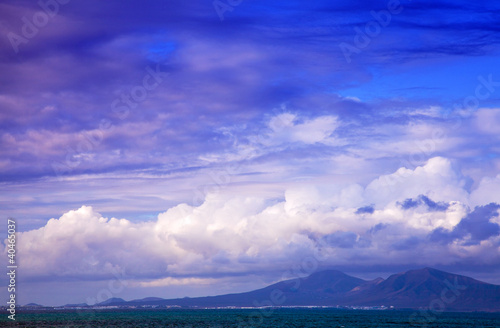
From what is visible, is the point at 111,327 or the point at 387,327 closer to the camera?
the point at 111,327

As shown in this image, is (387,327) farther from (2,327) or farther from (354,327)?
(2,327)

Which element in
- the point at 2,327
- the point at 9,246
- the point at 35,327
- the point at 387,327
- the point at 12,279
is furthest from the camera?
the point at 387,327

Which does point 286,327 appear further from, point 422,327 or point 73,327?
point 73,327

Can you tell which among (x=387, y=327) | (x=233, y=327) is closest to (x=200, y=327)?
(x=233, y=327)

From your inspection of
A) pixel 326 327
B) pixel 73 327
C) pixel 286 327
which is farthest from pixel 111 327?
pixel 326 327

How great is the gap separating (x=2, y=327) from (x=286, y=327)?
3584 inches

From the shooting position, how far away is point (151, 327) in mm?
186750

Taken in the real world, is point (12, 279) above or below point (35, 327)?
above

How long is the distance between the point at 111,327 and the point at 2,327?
110 ft

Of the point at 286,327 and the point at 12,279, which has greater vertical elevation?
the point at 12,279

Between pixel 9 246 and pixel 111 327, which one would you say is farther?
pixel 111 327

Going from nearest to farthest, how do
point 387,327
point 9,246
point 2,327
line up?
point 9,246 → point 2,327 → point 387,327

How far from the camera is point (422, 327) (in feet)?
653

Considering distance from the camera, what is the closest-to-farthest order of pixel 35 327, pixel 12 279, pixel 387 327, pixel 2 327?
pixel 12 279 < pixel 2 327 < pixel 35 327 < pixel 387 327
